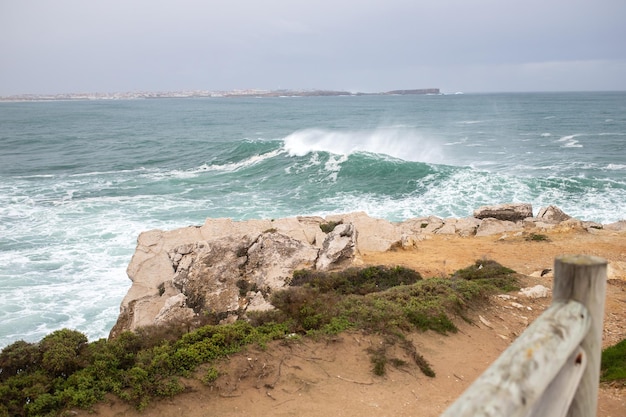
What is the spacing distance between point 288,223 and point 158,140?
134ft

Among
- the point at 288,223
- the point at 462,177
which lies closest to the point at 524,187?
the point at 462,177

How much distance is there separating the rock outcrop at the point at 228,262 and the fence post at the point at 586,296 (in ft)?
22.7

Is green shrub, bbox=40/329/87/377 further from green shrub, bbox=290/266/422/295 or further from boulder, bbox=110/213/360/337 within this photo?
green shrub, bbox=290/266/422/295

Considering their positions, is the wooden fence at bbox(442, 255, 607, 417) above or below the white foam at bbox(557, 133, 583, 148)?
above

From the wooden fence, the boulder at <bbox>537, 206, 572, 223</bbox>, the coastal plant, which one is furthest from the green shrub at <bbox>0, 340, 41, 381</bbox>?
the boulder at <bbox>537, 206, 572, 223</bbox>

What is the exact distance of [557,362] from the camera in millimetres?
1625

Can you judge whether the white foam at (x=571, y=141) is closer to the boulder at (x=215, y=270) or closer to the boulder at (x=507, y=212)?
the boulder at (x=507, y=212)

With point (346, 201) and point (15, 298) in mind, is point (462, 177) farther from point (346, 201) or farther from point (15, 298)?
point (15, 298)

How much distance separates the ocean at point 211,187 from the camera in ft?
48.2

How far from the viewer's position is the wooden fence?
1.43 metres

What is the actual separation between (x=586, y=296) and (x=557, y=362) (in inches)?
A: 12.8

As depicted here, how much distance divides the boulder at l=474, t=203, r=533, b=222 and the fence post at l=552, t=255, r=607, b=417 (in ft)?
61.5

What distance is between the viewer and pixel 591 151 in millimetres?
39062

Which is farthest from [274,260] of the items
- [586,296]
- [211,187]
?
[211,187]
